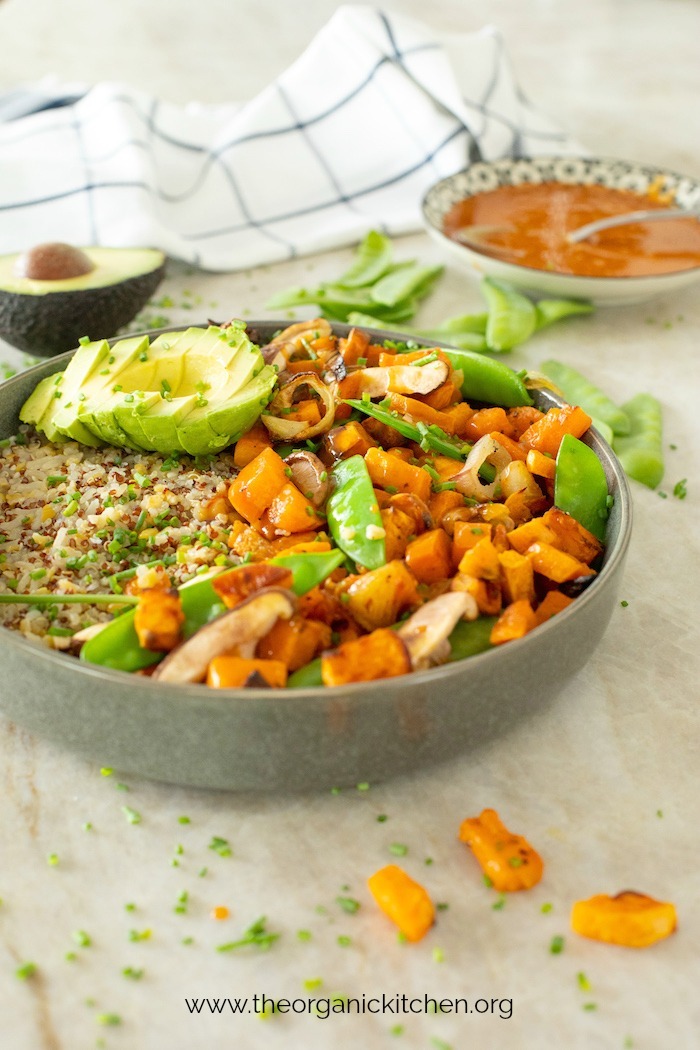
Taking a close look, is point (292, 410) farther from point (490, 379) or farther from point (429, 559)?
point (429, 559)

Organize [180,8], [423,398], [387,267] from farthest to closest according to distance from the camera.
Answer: [180,8], [387,267], [423,398]

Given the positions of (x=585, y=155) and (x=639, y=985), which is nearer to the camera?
(x=639, y=985)

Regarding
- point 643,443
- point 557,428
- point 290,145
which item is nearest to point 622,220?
point 643,443

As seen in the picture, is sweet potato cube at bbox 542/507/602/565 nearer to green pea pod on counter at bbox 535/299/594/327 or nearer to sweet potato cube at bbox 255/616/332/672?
sweet potato cube at bbox 255/616/332/672

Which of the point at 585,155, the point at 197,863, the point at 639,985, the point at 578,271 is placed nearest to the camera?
the point at 639,985

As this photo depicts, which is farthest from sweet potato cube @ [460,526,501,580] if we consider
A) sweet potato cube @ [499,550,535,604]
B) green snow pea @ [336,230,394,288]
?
green snow pea @ [336,230,394,288]

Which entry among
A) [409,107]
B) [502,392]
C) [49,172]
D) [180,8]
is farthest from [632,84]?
[502,392]

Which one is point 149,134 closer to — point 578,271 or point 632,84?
point 578,271
